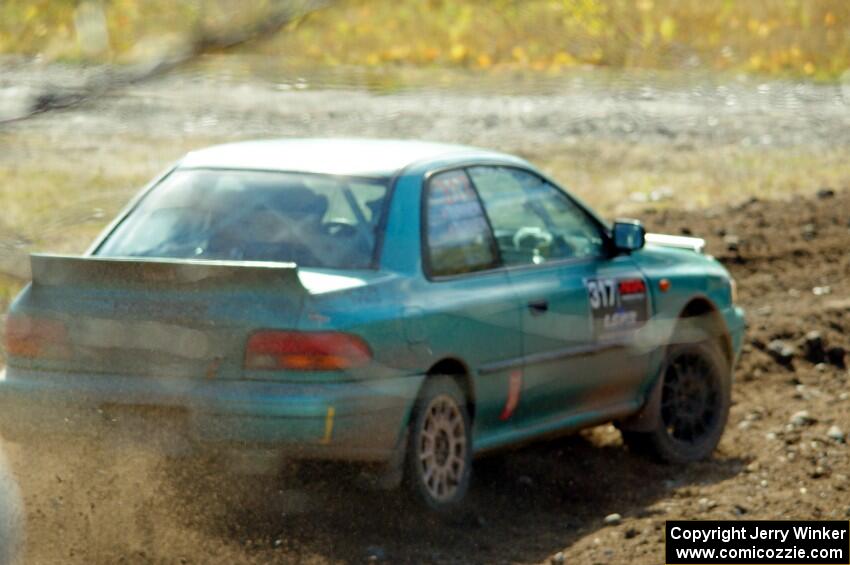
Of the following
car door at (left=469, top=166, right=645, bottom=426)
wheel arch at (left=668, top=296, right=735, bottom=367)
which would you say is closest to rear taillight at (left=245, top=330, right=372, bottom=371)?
car door at (left=469, top=166, right=645, bottom=426)

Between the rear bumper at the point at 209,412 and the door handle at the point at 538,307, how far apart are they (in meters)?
1.11

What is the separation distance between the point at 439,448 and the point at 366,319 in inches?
28.6

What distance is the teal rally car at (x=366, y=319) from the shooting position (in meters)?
5.74

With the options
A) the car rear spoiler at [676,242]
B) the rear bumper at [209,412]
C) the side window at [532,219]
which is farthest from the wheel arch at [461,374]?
the car rear spoiler at [676,242]

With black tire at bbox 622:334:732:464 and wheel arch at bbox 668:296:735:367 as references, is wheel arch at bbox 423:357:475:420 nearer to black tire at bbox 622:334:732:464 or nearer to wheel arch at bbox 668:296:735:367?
black tire at bbox 622:334:732:464

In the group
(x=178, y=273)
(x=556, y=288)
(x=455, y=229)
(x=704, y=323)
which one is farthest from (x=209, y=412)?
(x=704, y=323)

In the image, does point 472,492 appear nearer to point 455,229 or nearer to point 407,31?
point 455,229

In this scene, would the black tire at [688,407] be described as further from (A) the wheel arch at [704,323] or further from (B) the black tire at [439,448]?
(B) the black tire at [439,448]

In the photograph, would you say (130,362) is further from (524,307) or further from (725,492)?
(725,492)

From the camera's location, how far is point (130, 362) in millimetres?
5824

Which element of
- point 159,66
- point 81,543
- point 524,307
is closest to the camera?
point 159,66

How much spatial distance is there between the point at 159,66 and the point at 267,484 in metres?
4.18

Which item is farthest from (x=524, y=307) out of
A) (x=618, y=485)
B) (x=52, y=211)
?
(x=52, y=211)

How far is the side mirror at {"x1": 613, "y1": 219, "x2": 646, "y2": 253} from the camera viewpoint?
7.54 m
